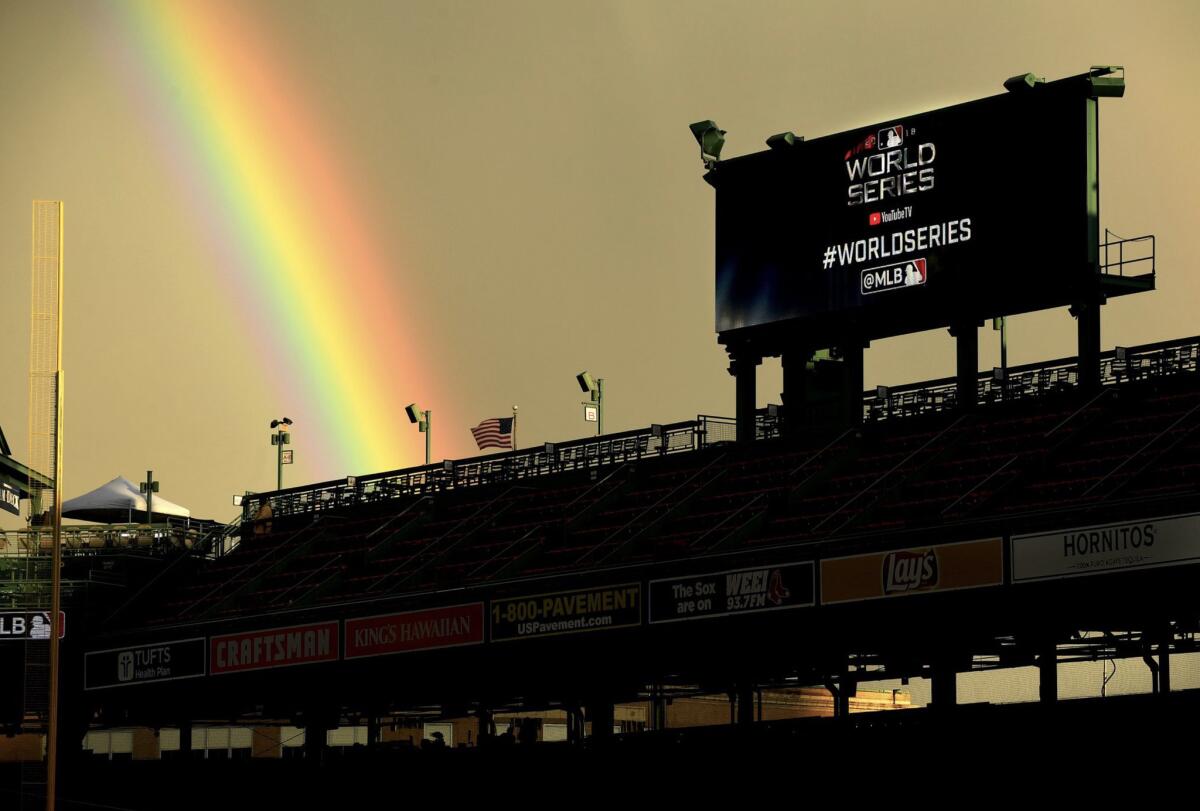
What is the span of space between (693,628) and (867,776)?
4914mm

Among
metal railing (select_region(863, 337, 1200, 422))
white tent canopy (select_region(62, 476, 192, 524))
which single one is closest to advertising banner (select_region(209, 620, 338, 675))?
metal railing (select_region(863, 337, 1200, 422))

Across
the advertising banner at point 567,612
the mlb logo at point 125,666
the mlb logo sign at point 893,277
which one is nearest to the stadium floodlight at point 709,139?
the mlb logo sign at point 893,277

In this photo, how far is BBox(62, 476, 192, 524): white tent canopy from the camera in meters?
63.3

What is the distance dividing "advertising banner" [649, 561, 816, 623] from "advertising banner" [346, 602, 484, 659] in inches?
167

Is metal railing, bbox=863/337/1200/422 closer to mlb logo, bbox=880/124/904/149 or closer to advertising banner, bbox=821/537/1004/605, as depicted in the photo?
mlb logo, bbox=880/124/904/149

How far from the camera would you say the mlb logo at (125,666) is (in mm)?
43406

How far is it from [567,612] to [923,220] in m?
9.52

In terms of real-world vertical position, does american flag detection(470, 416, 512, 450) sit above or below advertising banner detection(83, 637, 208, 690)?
above

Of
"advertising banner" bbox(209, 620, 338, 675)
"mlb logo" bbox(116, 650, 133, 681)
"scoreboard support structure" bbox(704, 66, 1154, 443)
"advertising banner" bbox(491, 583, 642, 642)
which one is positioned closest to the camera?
"advertising banner" bbox(491, 583, 642, 642)

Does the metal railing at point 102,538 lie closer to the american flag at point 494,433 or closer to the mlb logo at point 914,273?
the american flag at point 494,433

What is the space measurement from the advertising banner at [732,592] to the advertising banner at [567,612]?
1.87ft

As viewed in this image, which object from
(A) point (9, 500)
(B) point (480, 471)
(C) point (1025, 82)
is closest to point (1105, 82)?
(C) point (1025, 82)

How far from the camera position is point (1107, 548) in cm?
2773

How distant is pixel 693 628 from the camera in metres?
33.2
